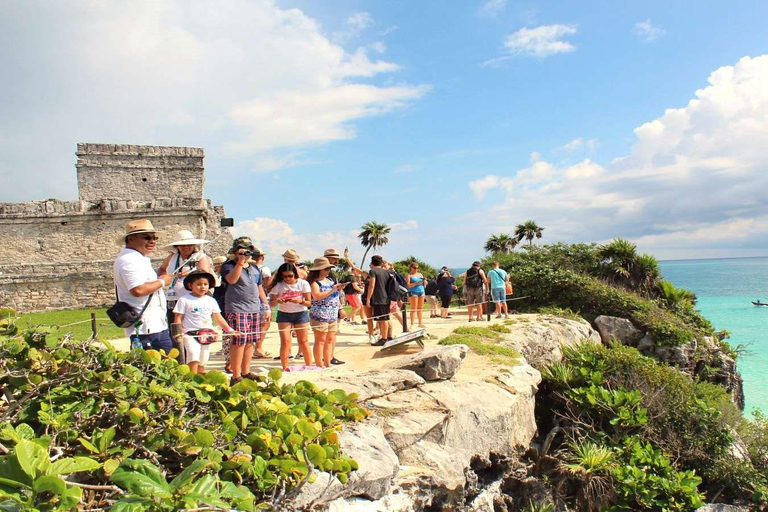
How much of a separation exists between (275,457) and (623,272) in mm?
16171

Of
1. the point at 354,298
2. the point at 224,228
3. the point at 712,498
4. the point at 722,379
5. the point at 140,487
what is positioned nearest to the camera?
the point at 140,487

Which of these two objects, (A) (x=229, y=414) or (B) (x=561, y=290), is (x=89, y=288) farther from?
(A) (x=229, y=414)

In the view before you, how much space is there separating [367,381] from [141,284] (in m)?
2.23

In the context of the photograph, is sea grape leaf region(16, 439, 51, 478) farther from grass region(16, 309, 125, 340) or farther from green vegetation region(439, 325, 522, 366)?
grass region(16, 309, 125, 340)

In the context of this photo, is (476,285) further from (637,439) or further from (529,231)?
(529,231)

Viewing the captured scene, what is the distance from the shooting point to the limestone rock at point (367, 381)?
4.56m

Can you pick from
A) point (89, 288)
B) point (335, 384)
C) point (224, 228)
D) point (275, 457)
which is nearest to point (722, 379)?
point (335, 384)

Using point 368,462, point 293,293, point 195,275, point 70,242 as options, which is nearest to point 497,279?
point 293,293

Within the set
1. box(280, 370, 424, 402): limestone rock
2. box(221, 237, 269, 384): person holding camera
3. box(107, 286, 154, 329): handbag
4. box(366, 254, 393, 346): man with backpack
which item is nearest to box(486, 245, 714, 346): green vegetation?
box(366, 254, 393, 346): man with backpack

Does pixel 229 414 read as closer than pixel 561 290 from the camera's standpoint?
Yes

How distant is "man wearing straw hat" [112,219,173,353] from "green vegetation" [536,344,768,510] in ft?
15.1

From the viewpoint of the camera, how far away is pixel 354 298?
34.9 ft

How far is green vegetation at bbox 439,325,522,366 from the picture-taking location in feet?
23.1

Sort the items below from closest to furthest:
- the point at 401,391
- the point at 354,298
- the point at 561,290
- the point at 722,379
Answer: the point at 401,391 < the point at 354,298 < the point at 722,379 < the point at 561,290
